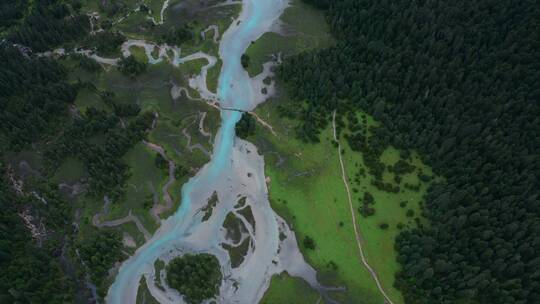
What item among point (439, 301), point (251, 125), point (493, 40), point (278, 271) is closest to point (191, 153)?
point (251, 125)

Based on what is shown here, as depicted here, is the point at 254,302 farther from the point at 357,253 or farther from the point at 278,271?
the point at 357,253

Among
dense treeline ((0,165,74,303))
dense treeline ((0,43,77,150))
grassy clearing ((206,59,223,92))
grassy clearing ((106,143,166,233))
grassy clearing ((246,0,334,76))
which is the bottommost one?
dense treeline ((0,165,74,303))

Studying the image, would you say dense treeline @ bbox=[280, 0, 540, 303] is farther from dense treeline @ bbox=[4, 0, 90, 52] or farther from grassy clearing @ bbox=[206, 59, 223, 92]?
dense treeline @ bbox=[4, 0, 90, 52]

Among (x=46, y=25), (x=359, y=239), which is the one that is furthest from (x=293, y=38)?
(x=46, y=25)

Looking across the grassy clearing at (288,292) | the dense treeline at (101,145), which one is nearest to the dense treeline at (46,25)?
the dense treeline at (101,145)

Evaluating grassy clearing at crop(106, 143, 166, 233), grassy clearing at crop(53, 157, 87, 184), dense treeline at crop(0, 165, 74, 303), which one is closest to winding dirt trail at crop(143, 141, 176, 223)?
grassy clearing at crop(106, 143, 166, 233)

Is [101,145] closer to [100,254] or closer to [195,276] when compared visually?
[100,254]
